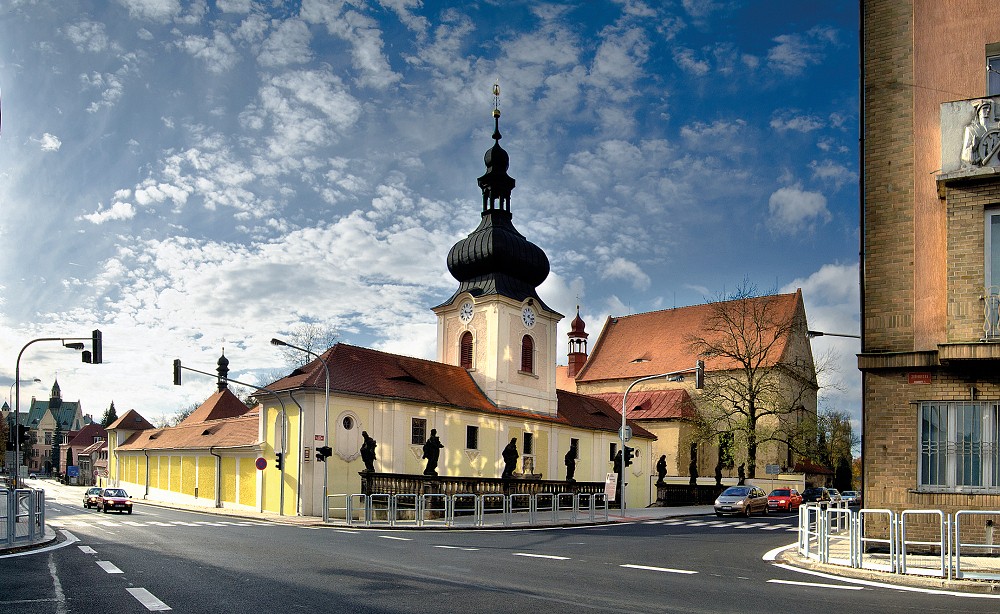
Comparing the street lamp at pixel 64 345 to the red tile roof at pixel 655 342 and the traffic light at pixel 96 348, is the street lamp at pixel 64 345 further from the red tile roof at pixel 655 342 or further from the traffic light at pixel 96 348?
the red tile roof at pixel 655 342

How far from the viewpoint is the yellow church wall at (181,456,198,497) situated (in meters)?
48.4

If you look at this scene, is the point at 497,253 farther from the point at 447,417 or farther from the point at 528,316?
the point at 447,417

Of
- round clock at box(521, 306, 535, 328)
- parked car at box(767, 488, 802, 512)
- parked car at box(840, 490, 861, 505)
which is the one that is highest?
round clock at box(521, 306, 535, 328)

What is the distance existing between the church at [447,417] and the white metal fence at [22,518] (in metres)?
12.3

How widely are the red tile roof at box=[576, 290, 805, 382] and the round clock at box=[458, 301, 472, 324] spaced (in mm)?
22822

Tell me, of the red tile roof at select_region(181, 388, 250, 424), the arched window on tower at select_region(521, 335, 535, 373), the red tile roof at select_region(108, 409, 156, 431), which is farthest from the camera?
the red tile roof at select_region(108, 409, 156, 431)

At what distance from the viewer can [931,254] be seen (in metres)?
15.2

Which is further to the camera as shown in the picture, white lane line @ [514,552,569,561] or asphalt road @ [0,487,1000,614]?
white lane line @ [514,552,569,561]

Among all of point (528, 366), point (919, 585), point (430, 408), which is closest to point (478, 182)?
point (528, 366)

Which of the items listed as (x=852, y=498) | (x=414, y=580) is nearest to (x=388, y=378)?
(x=414, y=580)

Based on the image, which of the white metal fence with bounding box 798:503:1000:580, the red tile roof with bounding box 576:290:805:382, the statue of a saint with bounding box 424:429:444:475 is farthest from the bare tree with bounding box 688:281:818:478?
the white metal fence with bounding box 798:503:1000:580

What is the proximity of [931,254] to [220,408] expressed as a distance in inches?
2189

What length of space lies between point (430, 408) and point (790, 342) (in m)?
35.6

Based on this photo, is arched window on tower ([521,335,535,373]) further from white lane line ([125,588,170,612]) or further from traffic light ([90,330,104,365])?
white lane line ([125,588,170,612])
